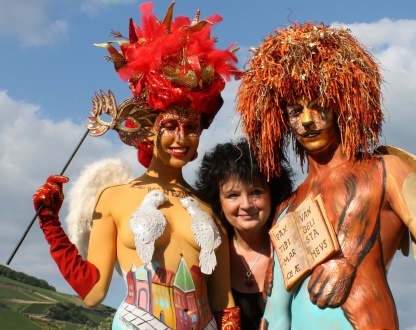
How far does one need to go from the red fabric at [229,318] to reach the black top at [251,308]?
0.16 m

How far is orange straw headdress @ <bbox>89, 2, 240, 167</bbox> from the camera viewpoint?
404 cm

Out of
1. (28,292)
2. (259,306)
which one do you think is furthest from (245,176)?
(28,292)

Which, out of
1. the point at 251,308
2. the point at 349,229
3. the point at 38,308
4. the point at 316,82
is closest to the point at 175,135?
the point at 316,82

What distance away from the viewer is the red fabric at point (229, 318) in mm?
3957

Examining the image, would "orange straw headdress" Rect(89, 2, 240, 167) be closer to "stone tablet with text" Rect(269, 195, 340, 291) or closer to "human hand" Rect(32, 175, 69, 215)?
"human hand" Rect(32, 175, 69, 215)

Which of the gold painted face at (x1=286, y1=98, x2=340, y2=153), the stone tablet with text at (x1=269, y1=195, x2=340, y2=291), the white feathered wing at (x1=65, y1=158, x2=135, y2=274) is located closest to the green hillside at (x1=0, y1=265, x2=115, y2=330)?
the white feathered wing at (x1=65, y1=158, x2=135, y2=274)

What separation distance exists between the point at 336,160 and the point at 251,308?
1156 mm

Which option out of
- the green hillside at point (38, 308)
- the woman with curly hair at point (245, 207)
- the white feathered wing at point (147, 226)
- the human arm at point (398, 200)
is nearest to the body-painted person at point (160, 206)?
the white feathered wing at point (147, 226)

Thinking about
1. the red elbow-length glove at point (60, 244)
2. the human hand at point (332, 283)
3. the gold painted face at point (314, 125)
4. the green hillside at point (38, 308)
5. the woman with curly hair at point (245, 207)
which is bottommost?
the red elbow-length glove at point (60, 244)

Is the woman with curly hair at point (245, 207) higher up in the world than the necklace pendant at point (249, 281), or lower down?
higher up

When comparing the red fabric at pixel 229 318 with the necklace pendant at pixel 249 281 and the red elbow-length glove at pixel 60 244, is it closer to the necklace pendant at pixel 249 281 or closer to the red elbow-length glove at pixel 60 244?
the necklace pendant at pixel 249 281

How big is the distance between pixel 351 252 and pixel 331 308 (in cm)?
27

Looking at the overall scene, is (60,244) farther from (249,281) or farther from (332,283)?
(332,283)

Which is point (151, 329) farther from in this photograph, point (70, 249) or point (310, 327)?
point (310, 327)
